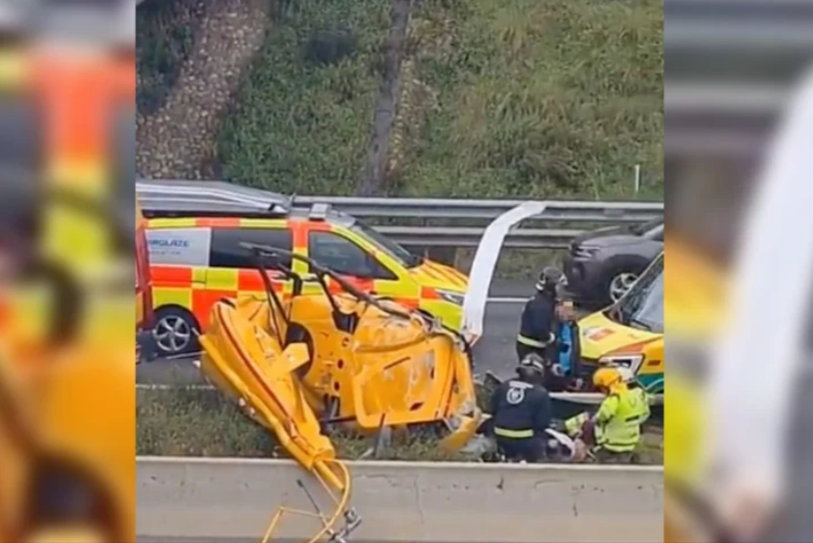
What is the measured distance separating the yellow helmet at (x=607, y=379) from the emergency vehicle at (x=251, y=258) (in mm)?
450

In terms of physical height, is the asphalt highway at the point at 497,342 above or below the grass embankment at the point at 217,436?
above

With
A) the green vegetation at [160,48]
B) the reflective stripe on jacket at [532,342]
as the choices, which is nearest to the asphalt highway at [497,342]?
the reflective stripe on jacket at [532,342]

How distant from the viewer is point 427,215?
357cm

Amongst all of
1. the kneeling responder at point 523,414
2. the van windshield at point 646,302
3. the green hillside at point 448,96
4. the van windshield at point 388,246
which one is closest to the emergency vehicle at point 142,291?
the green hillside at point 448,96

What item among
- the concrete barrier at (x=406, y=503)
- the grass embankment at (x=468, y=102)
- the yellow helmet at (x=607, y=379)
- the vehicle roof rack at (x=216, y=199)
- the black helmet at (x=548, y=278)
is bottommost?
the concrete barrier at (x=406, y=503)

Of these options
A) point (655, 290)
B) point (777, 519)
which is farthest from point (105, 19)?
point (777, 519)

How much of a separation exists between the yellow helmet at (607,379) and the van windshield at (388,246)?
25.0 inches

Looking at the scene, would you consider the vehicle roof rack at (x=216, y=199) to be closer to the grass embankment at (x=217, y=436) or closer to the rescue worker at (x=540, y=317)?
the grass embankment at (x=217, y=436)

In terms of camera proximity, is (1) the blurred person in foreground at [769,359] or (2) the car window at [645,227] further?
(2) the car window at [645,227]

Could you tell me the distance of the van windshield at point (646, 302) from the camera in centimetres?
355

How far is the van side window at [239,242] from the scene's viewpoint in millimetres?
3564

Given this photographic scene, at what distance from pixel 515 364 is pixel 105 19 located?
5.14ft

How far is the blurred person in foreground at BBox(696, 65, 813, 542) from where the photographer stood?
3.31m

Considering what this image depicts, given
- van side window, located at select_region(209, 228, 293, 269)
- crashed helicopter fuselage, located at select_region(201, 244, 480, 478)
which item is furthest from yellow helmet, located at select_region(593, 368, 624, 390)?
van side window, located at select_region(209, 228, 293, 269)
